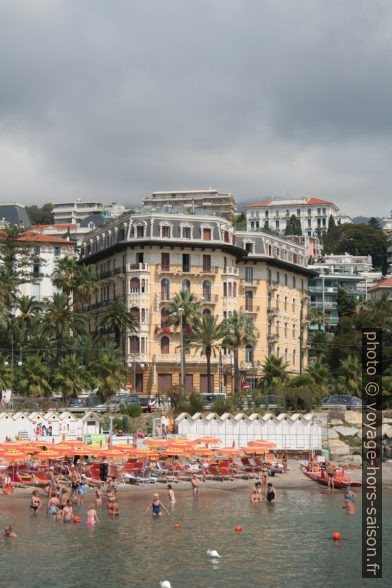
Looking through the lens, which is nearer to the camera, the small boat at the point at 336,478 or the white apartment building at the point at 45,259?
the small boat at the point at 336,478

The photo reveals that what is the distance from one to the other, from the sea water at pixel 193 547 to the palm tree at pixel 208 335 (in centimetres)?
3712

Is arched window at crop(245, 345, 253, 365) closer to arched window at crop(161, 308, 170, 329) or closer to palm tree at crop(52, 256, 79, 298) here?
arched window at crop(161, 308, 170, 329)

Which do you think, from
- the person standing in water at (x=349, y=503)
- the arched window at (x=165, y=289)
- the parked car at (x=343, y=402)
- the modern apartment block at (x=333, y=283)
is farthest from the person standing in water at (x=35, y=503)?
the modern apartment block at (x=333, y=283)

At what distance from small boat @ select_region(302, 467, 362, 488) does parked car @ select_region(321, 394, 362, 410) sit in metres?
19.2

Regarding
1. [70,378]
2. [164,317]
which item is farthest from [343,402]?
[164,317]

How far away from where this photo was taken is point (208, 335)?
301 ft

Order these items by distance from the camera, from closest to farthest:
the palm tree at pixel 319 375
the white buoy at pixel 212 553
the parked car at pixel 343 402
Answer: the white buoy at pixel 212 553 → the parked car at pixel 343 402 → the palm tree at pixel 319 375

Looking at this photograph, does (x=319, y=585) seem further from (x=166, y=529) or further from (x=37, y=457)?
(x=37, y=457)

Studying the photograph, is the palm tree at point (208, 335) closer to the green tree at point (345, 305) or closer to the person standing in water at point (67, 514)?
the person standing in water at point (67, 514)

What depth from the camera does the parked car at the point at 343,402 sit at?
8212 centimetres

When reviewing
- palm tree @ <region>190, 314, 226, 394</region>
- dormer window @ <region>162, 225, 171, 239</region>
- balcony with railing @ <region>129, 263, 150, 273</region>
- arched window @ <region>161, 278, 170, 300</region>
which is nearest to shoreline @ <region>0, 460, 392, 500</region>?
palm tree @ <region>190, 314, 226, 394</region>

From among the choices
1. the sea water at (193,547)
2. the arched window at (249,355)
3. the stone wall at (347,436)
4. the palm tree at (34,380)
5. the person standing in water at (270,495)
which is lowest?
the sea water at (193,547)

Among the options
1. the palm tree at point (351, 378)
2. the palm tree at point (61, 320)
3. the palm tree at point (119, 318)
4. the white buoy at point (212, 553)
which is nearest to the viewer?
the white buoy at point (212, 553)

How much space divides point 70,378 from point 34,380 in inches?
123
